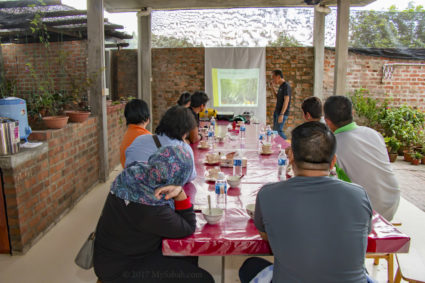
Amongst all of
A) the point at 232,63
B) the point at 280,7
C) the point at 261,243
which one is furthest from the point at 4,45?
the point at 261,243

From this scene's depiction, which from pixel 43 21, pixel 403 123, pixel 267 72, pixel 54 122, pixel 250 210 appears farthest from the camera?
pixel 267 72

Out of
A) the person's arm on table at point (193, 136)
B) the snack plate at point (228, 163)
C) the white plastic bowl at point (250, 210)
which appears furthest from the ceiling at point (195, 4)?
the white plastic bowl at point (250, 210)

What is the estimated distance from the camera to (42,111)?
4066 mm

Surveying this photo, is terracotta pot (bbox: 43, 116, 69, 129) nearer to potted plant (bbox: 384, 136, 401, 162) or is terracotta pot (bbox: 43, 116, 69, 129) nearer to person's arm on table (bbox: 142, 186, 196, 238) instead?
person's arm on table (bbox: 142, 186, 196, 238)

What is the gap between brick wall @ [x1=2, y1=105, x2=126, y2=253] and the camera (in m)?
Answer: 2.86

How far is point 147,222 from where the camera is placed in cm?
161

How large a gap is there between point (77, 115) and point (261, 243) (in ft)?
10.5

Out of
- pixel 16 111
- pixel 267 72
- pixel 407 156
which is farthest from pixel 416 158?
pixel 16 111

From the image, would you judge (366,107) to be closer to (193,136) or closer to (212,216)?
(193,136)

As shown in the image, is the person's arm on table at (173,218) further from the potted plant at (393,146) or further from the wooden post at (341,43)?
the potted plant at (393,146)

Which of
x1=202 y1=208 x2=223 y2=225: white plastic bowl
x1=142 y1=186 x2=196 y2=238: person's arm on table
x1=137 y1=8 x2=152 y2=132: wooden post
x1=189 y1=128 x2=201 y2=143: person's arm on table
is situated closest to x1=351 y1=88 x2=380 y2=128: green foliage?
x1=189 y1=128 x2=201 y2=143: person's arm on table

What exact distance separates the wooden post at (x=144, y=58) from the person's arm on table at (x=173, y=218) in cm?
613

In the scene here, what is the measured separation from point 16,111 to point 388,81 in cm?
714

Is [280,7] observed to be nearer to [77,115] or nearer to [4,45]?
[77,115]
